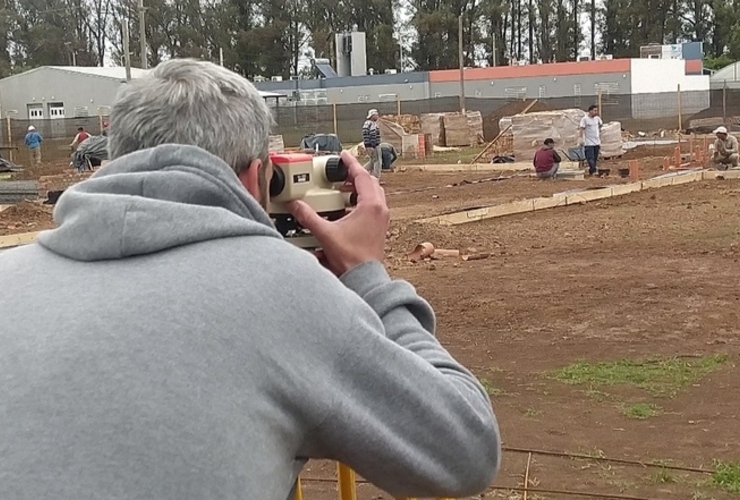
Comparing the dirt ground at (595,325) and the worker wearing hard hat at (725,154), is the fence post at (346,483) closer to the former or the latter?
the dirt ground at (595,325)

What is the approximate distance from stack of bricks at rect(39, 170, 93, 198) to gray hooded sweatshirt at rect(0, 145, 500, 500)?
23.5 metres

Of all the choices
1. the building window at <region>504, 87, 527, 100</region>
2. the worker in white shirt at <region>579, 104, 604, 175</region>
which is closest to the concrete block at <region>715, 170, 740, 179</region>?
the worker in white shirt at <region>579, 104, 604, 175</region>

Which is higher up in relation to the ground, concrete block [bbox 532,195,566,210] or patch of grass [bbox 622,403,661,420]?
concrete block [bbox 532,195,566,210]

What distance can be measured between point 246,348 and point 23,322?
35cm

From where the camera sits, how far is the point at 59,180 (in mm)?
28594

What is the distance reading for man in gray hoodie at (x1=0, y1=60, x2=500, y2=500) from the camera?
1551 millimetres

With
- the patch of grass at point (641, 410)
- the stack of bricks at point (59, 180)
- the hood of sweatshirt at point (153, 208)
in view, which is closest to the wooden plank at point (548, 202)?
the patch of grass at point (641, 410)

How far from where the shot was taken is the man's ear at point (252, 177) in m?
1.88

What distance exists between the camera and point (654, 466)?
5.59 meters

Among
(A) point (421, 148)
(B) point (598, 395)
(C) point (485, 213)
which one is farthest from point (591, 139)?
(B) point (598, 395)

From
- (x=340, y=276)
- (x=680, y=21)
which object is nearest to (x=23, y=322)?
(x=340, y=276)

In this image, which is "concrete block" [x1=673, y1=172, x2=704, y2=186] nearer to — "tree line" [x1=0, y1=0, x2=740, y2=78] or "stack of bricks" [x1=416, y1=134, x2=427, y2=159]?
"stack of bricks" [x1=416, y1=134, x2=427, y2=159]

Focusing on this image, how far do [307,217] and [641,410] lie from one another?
199 inches

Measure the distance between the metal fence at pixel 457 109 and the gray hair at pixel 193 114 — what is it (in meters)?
40.8
